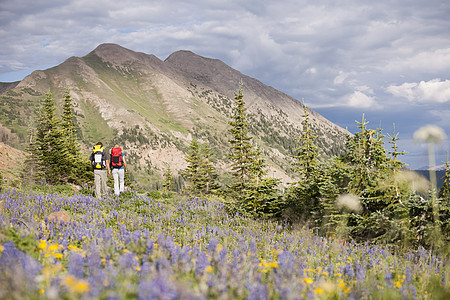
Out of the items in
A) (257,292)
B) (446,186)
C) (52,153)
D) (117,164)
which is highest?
(52,153)

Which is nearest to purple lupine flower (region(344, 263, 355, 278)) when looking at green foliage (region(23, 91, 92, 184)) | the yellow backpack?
the yellow backpack

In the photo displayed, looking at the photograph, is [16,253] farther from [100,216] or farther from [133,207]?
[133,207]

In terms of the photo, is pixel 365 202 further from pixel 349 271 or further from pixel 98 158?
pixel 98 158

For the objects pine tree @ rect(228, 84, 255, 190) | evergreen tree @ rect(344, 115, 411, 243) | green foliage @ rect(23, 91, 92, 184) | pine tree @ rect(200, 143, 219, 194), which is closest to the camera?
evergreen tree @ rect(344, 115, 411, 243)

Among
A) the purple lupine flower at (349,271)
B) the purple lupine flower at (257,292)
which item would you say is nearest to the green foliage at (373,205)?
the purple lupine flower at (349,271)

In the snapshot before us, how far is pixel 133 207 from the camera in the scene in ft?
33.2

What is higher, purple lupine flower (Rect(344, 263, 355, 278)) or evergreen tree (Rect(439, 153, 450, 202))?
evergreen tree (Rect(439, 153, 450, 202))

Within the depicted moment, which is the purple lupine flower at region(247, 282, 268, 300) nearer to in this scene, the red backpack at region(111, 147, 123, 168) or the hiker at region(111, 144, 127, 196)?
the hiker at region(111, 144, 127, 196)

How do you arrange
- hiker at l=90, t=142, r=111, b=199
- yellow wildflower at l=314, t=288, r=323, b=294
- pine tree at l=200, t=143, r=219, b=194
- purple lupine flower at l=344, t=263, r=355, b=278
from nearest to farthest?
yellow wildflower at l=314, t=288, r=323, b=294, purple lupine flower at l=344, t=263, r=355, b=278, hiker at l=90, t=142, r=111, b=199, pine tree at l=200, t=143, r=219, b=194

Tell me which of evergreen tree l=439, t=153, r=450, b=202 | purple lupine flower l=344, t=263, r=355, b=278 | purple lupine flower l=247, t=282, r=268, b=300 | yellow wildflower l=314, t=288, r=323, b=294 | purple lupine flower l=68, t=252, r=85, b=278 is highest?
evergreen tree l=439, t=153, r=450, b=202

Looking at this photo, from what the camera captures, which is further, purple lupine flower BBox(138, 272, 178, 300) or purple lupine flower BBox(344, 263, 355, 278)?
purple lupine flower BBox(344, 263, 355, 278)

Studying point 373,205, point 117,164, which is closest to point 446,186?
point 373,205

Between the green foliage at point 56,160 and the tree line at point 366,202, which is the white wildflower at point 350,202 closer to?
the tree line at point 366,202

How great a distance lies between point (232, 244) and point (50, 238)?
342 cm
